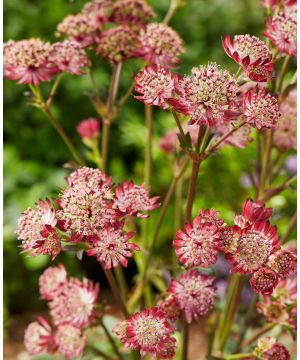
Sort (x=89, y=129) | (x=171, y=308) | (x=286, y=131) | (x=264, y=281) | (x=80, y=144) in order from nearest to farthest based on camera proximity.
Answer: (x=264, y=281)
(x=171, y=308)
(x=286, y=131)
(x=89, y=129)
(x=80, y=144)

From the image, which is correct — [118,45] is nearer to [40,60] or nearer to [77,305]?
[40,60]

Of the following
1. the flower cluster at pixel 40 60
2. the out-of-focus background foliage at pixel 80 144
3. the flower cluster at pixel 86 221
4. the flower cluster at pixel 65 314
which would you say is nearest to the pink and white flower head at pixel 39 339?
the flower cluster at pixel 65 314

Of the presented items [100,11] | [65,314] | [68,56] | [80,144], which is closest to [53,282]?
[65,314]

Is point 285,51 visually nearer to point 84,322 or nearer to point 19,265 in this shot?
point 84,322

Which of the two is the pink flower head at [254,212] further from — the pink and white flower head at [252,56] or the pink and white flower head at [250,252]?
the pink and white flower head at [252,56]

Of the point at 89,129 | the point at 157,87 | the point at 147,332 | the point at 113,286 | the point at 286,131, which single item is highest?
the point at 89,129

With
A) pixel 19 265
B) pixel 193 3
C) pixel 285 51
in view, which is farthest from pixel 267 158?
pixel 193 3

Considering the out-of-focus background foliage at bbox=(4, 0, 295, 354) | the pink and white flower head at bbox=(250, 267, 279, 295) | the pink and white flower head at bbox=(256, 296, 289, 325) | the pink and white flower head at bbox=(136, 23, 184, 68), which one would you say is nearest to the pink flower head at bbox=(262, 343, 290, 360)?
the pink and white flower head at bbox=(256, 296, 289, 325)
